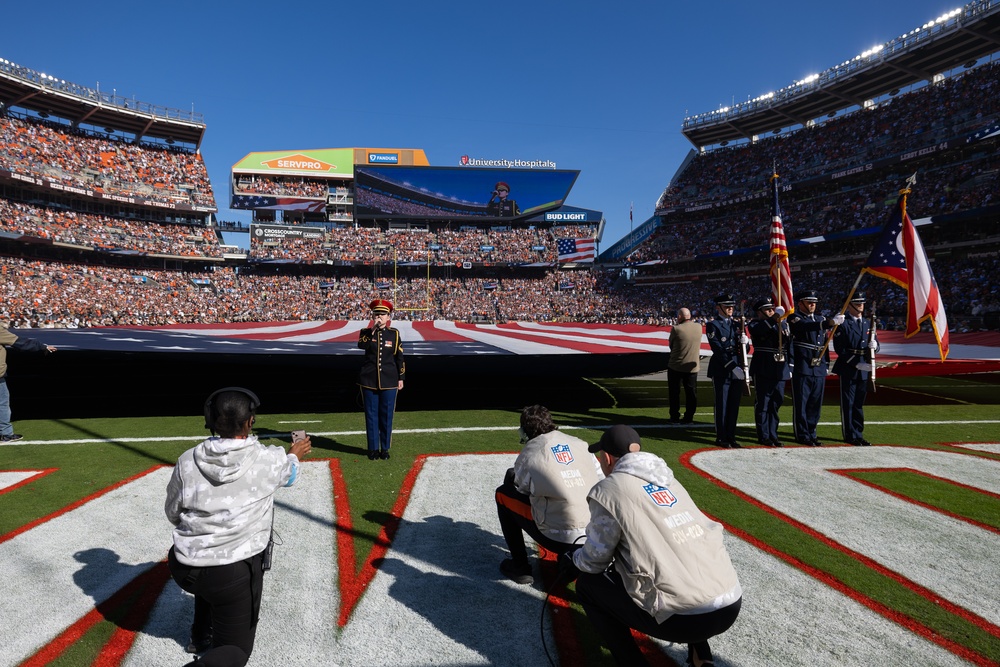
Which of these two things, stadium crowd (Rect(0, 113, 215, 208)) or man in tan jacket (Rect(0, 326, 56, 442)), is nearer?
man in tan jacket (Rect(0, 326, 56, 442))

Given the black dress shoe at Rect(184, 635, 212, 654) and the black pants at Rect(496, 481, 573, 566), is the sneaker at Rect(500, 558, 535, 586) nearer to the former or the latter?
the black pants at Rect(496, 481, 573, 566)

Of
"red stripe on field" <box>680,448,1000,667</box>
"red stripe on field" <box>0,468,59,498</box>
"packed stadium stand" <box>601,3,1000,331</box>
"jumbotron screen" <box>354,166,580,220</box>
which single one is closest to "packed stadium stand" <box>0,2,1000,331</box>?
"packed stadium stand" <box>601,3,1000,331</box>

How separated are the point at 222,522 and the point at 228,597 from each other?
0.36m

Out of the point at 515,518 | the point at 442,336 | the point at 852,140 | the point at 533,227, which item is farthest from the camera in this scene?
the point at 533,227

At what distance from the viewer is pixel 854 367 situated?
7.08 metres

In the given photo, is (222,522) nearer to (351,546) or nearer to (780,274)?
(351,546)

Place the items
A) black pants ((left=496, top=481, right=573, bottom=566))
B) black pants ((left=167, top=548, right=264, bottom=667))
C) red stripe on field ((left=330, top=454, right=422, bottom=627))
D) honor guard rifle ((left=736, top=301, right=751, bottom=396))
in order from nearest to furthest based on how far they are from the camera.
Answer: black pants ((left=167, top=548, right=264, bottom=667))
red stripe on field ((left=330, top=454, right=422, bottom=627))
black pants ((left=496, top=481, right=573, bottom=566))
honor guard rifle ((left=736, top=301, right=751, bottom=396))

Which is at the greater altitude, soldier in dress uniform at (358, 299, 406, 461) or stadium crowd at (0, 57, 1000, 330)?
stadium crowd at (0, 57, 1000, 330)

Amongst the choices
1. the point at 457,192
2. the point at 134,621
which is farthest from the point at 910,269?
the point at 457,192

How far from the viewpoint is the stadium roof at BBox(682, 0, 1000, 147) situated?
3306 centimetres

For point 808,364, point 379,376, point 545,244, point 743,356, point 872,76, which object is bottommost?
point 379,376

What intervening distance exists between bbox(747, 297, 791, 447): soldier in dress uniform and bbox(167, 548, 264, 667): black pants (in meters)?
6.87

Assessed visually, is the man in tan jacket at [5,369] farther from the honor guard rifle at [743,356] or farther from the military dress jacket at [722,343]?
the honor guard rifle at [743,356]

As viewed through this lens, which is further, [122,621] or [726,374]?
[726,374]
